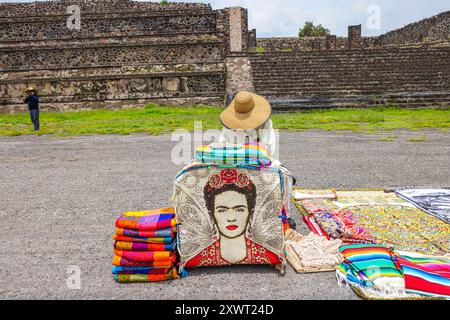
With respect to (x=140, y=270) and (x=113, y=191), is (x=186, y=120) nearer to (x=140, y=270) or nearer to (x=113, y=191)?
(x=113, y=191)

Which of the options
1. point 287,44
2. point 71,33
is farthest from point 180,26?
point 287,44

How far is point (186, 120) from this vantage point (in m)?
13.8

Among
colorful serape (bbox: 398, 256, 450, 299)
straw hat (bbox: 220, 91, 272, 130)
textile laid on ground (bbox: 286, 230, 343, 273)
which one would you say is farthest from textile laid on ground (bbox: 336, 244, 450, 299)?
straw hat (bbox: 220, 91, 272, 130)

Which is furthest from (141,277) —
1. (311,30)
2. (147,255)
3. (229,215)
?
(311,30)

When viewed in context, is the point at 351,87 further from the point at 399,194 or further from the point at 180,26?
the point at 399,194

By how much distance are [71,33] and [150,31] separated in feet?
13.5

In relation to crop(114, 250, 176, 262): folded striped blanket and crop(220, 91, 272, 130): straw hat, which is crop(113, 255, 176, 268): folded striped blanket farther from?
crop(220, 91, 272, 130): straw hat

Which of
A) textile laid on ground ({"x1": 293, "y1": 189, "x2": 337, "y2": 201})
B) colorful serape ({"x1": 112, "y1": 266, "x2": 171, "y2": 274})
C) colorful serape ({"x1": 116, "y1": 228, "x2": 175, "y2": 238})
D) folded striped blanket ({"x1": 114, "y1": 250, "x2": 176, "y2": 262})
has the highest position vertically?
colorful serape ({"x1": 116, "y1": 228, "x2": 175, "y2": 238})

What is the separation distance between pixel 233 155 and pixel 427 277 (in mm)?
1705

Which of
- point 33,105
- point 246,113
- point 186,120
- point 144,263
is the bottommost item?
point 144,263

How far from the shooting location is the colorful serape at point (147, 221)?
11.2 feet

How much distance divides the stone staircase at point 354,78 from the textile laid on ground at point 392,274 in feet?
40.6

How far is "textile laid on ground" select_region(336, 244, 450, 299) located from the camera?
297 cm

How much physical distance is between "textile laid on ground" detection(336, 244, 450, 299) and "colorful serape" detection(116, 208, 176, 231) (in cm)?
145
